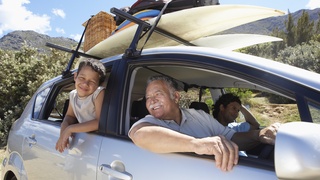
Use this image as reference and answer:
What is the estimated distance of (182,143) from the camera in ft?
4.81

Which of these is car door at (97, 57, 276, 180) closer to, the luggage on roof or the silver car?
the silver car

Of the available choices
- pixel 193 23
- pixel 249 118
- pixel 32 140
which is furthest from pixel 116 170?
pixel 249 118

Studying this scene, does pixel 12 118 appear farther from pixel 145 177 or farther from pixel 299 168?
pixel 299 168

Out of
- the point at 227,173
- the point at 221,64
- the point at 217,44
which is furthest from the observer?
the point at 217,44

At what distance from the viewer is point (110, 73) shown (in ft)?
7.22

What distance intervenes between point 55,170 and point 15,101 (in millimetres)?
10986

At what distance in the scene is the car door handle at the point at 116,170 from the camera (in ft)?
5.54

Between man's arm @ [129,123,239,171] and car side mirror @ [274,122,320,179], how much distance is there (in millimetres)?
305

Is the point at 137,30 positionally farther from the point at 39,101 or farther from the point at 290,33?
the point at 290,33

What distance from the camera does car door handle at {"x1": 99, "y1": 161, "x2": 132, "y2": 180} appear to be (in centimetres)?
169

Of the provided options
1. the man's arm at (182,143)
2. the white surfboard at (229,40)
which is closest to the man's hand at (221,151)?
the man's arm at (182,143)

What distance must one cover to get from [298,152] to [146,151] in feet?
2.74

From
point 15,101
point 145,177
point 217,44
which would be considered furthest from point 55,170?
point 15,101

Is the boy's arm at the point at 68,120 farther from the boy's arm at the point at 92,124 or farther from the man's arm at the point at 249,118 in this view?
the man's arm at the point at 249,118
